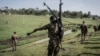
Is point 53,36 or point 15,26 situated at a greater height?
point 53,36

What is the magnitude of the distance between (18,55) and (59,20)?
1413cm

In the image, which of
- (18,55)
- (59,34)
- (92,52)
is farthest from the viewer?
(18,55)

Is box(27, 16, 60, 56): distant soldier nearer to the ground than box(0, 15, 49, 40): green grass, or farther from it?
farther from it

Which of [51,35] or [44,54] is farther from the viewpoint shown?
[44,54]

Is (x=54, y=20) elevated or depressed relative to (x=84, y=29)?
elevated

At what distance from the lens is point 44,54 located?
22766 millimetres

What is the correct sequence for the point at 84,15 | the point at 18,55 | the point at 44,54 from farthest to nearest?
the point at 84,15
the point at 18,55
the point at 44,54

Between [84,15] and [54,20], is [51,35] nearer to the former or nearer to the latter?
[54,20]

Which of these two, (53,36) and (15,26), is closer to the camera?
(53,36)

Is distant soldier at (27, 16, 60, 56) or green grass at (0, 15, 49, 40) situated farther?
green grass at (0, 15, 49, 40)

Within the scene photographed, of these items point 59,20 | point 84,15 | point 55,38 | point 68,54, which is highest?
point 59,20

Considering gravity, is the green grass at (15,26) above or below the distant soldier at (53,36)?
below

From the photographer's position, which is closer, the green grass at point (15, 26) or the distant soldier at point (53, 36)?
the distant soldier at point (53, 36)

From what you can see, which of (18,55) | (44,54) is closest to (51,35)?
(44,54)
